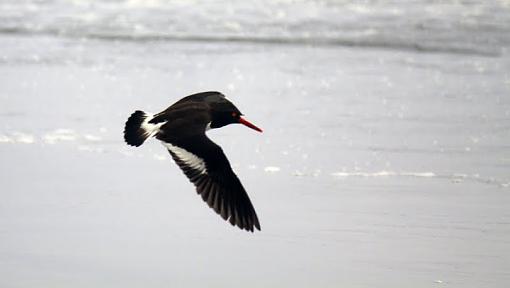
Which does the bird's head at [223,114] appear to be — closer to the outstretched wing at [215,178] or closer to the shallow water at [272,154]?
the outstretched wing at [215,178]

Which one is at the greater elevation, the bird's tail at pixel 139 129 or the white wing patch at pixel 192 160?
the bird's tail at pixel 139 129

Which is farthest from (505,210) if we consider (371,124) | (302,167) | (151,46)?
(151,46)

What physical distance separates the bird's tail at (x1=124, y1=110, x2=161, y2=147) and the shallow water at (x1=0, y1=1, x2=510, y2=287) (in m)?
0.54

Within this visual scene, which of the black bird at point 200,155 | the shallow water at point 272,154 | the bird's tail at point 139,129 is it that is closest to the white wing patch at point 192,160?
the black bird at point 200,155

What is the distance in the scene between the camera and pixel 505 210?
7203 millimetres

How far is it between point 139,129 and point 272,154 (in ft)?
6.75

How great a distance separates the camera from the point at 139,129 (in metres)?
6.65

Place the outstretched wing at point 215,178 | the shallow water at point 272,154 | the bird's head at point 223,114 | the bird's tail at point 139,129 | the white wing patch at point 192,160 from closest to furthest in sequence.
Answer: the shallow water at point 272,154
the outstretched wing at point 215,178
the white wing patch at point 192,160
the bird's tail at point 139,129
the bird's head at point 223,114

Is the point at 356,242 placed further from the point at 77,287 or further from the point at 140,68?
the point at 140,68

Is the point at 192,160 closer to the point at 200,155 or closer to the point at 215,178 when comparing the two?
the point at 200,155

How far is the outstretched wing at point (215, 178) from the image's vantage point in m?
6.31

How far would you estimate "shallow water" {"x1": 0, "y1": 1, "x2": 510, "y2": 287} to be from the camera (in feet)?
20.4

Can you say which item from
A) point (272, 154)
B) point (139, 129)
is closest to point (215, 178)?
point (139, 129)

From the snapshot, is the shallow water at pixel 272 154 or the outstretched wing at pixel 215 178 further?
the outstretched wing at pixel 215 178
